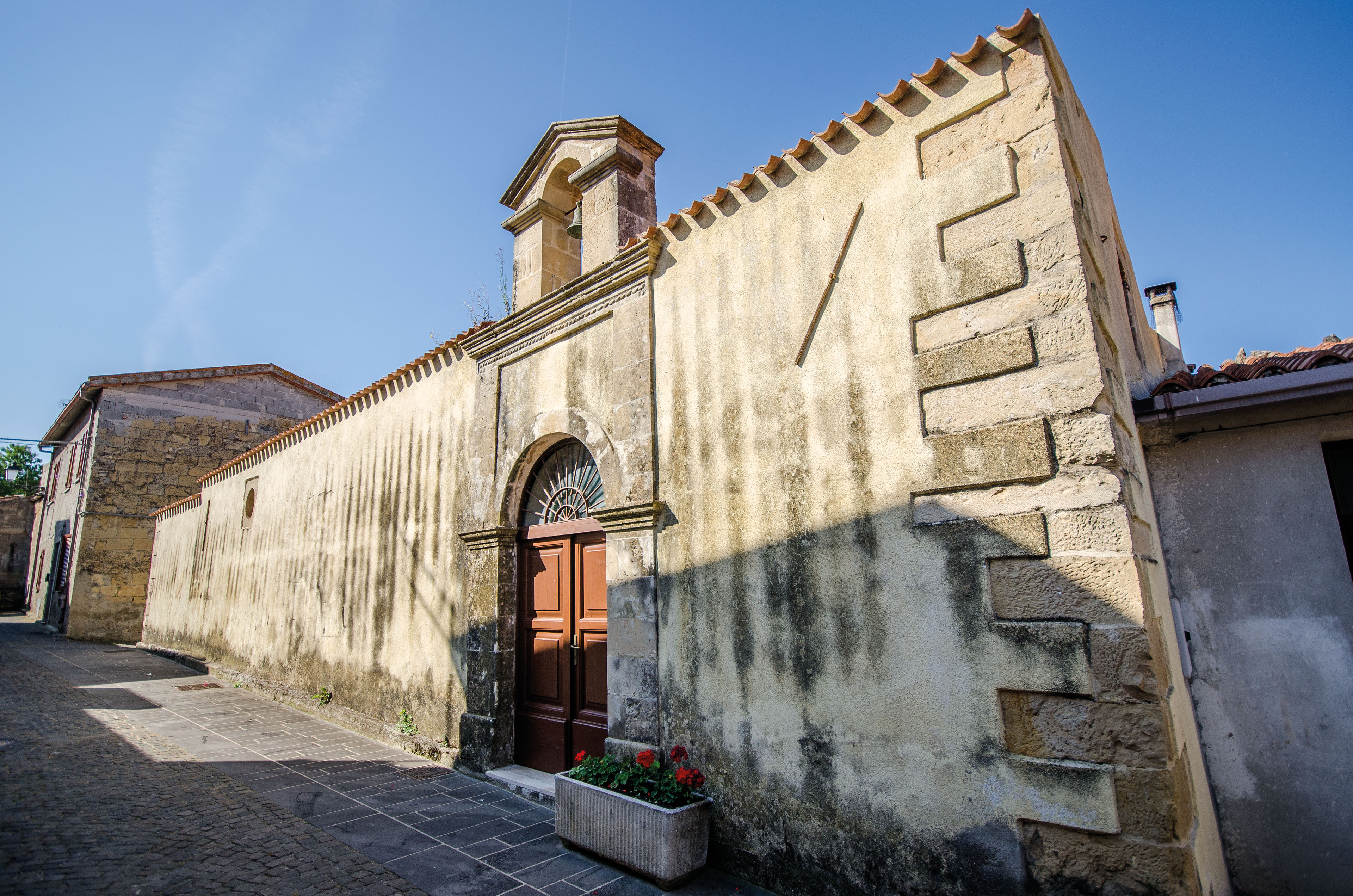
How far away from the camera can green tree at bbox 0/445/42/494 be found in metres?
32.0

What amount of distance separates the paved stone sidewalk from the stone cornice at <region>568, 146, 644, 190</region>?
16.9 ft

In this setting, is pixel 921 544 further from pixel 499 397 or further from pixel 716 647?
pixel 499 397

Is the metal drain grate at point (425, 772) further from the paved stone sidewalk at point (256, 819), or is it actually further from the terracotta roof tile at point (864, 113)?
the terracotta roof tile at point (864, 113)

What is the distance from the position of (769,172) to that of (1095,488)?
2.72 metres

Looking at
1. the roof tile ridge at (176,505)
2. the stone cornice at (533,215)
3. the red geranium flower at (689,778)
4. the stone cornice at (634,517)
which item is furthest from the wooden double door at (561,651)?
the roof tile ridge at (176,505)

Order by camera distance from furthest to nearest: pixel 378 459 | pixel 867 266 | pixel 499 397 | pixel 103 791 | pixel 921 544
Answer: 1. pixel 378 459
2. pixel 499 397
3. pixel 103 791
4. pixel 867 266
5. pixel 921 544

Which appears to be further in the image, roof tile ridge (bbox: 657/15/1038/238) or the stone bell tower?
the stone bell tower

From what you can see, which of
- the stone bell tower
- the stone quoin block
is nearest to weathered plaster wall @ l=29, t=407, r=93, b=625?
the stone bell tower

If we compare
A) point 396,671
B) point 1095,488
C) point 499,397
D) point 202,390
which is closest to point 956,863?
point 1095,488

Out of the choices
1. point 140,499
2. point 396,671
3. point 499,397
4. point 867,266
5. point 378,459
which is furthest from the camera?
point 140,499

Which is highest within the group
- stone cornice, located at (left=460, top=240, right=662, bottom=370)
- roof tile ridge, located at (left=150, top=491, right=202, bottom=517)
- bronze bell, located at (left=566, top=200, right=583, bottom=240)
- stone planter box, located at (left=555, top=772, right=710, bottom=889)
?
bronze bell, located at (left=566, top=200, right=583, bottom=240)

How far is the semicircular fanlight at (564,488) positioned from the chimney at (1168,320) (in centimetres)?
699

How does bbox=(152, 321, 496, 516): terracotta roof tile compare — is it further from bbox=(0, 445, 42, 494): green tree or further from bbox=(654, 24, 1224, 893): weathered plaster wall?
bbox=(0, 445, 42, 494): green tree

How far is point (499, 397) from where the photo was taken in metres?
6.27
